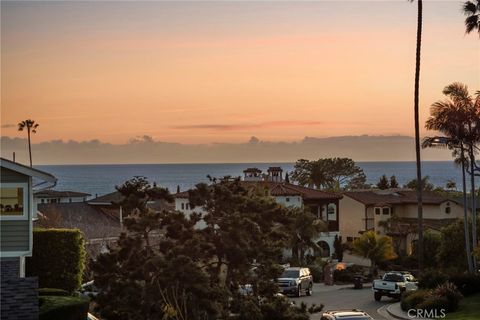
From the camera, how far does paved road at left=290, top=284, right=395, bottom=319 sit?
Answer: 3934cm

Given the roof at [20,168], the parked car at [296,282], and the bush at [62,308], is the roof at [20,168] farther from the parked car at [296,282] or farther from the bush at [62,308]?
the parked car at [296,282]

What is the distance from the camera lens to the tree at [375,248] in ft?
194

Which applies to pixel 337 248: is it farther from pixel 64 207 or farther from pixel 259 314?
pixel 259 314

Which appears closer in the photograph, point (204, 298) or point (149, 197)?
point (204, 298)

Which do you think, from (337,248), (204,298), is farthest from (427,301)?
(337,248)

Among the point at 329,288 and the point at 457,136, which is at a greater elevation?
Result: the point at 457,136

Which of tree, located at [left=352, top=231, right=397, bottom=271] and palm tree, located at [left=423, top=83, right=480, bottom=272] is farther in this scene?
tree, located at [left=352, top=231, right=397, bottom=271]

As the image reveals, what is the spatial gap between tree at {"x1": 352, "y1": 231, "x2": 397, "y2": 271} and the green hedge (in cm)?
3237

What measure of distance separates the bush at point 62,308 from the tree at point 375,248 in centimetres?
3902

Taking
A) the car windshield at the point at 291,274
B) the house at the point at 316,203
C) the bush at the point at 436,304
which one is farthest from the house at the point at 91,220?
the bush at the point at 436,304

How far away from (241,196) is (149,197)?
3186 millimetres

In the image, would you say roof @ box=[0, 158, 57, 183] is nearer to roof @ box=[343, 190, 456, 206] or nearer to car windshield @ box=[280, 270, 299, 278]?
car windshield @ box=[280, 270, 299, 278]

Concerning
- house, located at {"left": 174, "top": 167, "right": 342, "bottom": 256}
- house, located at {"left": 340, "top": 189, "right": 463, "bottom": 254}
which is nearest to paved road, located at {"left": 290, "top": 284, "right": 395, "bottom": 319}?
house, located at {"left": 340, "top": 189, "right": 463, "bottom": 254}

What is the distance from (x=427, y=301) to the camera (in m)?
35.3
